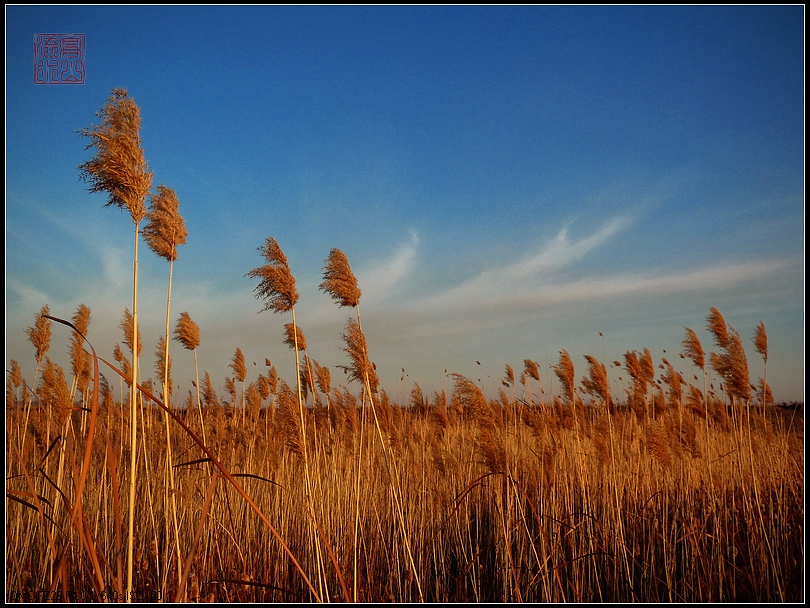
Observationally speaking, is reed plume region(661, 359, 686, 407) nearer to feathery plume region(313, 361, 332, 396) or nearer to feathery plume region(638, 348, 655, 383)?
feathery plume region(638, 348, 655, 383)

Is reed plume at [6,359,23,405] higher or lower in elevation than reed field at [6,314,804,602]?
higher

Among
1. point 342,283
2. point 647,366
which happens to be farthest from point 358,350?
point 647,366

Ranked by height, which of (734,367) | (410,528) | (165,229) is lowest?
(410,528)

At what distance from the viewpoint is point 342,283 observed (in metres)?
3.94

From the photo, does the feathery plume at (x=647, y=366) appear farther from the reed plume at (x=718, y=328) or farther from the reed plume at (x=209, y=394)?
the reed plume at (x=209, y=394)

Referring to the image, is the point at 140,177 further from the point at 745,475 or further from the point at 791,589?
the point at 745,475

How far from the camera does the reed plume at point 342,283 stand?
3934mm

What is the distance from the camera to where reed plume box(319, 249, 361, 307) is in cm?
393

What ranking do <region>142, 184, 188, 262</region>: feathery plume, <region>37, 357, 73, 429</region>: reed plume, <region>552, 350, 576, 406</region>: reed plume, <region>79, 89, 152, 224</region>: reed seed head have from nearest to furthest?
<region>79, 89, 152, 224</region>: reed seed head → <region>142, 184, 188, 262</region>: feathery plume → <region>37, 357, 73, 429</region>: reed plume → <region>552, 350, 576, 406</region>: reed plume

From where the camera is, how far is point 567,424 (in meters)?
6.46

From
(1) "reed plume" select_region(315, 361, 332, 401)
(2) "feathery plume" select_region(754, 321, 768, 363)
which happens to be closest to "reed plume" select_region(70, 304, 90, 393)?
(1) "reed plume" select_region(315, 361, 332, 401)

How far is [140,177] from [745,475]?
7.33 metres

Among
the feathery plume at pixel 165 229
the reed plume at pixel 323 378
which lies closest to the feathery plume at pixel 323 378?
the reed plume at pixel 323 378

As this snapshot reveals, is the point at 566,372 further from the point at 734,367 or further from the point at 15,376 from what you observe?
the point at 15,376
